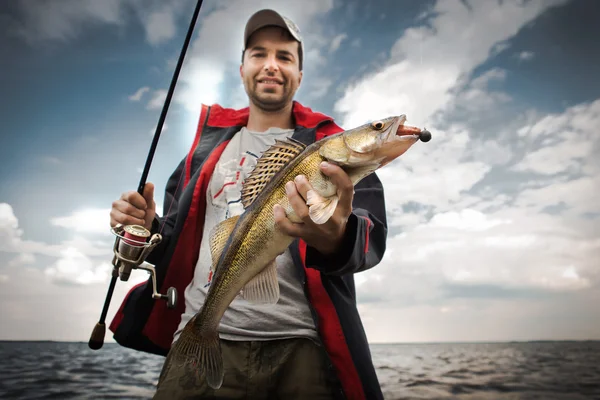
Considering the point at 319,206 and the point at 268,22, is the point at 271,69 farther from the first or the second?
the point at 319,206

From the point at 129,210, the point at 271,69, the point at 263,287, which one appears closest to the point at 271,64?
the point at 271,69

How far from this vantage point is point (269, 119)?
4027 mm

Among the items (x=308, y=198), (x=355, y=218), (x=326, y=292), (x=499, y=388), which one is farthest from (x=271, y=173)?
(x=499, y=388)

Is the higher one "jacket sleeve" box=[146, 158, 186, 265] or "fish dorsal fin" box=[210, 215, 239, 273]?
"jacket sleeve" box=[146, 158, 186, 265]

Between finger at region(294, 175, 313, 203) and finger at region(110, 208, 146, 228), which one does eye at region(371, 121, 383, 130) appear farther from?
finger at region(110, 208, 146, 228)

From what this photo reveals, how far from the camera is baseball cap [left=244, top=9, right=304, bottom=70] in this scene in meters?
3.96

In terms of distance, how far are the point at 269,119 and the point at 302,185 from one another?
2.07 m

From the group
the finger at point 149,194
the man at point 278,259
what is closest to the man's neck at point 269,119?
the man at point 278,259

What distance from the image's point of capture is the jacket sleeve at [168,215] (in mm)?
3540

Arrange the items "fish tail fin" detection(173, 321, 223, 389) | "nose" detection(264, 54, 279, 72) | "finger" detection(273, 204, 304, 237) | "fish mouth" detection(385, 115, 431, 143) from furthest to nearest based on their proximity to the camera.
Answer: "nose" detection(264, 54, 279, 72)
"fish tail fin" detection(173, 321, 223, 389)
"finger" detection(273, 204, 304, 237)
"fish mouth" detection(385, 115, 431, 143)

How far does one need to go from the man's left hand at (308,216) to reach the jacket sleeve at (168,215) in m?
1.67

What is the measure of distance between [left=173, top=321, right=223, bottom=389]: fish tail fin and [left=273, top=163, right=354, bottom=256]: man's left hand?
83 centimetres

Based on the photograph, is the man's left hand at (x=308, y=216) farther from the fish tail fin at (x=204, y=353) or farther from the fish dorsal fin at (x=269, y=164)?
the fish tail fin at (x=204, y=353)

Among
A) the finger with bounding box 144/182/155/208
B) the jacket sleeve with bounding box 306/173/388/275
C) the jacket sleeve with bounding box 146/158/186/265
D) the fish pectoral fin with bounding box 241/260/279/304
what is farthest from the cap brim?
the fish pectoral fin with bounding box 241/260/279/304
